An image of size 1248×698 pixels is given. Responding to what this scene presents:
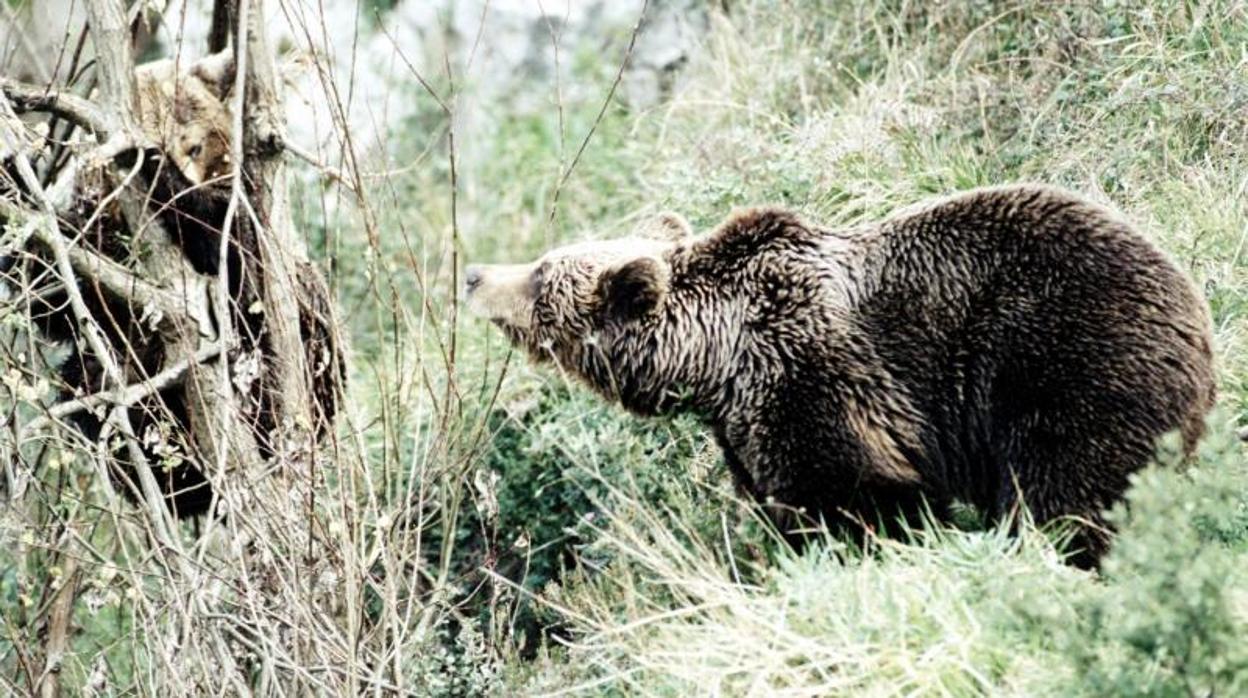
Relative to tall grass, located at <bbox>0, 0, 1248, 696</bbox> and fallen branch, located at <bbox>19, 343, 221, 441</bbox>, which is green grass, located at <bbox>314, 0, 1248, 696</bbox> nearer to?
tall grass, located at <bbox>0, 0, 1248, 696</bbox>

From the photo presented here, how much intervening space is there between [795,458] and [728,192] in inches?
112

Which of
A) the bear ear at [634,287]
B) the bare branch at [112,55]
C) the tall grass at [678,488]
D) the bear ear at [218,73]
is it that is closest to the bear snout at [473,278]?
Answer: the tall grass at [678,488]

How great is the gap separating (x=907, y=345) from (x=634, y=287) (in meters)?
1.04

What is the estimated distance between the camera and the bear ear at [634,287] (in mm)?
5598

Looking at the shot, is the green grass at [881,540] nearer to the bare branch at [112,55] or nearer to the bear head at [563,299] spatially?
the bear head at [563,299]

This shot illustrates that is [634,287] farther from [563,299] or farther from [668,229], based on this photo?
[668,229]

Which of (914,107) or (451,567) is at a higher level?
(914,107)

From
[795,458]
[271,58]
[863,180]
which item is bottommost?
[795,458]

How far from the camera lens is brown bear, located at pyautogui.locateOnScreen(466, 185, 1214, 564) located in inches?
189

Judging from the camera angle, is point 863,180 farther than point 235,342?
Yes

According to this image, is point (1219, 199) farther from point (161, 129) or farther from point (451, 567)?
point (161, 129)

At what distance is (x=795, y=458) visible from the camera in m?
5.24

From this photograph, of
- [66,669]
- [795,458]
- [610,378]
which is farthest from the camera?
[66,669]

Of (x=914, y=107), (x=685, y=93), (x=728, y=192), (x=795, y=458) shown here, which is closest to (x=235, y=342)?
(x=795, y=458)
